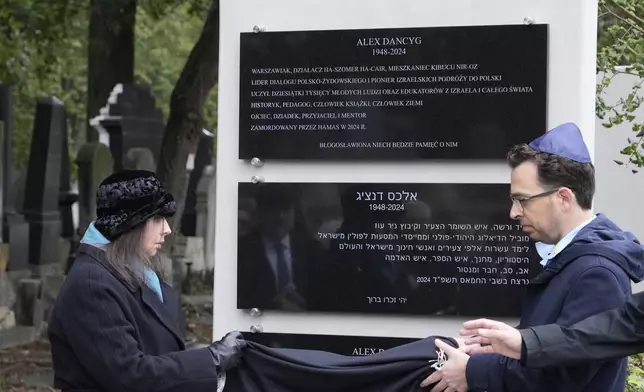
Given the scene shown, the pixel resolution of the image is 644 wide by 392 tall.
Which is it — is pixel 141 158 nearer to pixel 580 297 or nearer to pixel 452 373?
pixel 452 373

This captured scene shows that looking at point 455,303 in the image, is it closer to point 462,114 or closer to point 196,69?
point 462,114

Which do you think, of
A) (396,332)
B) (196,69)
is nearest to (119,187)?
(396,332)

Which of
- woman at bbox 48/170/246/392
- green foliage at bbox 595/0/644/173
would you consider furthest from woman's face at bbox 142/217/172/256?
green foliage at bbox 595/0/644/173

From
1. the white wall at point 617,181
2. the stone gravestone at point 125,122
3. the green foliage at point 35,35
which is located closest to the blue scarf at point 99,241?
the white wall at point 617,181

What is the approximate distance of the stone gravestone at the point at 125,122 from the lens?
15.0 m

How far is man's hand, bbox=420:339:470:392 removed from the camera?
2914mm

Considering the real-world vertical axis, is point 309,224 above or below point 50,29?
→ below

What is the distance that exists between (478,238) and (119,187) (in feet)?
5.09

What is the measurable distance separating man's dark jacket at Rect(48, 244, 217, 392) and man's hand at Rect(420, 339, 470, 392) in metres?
0.75

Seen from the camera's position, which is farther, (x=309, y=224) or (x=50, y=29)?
(x=50, y=29)

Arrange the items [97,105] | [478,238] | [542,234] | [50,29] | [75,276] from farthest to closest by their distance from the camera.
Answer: [97,105] → [50,29] → [478,238] → [75,276] → [542,234]

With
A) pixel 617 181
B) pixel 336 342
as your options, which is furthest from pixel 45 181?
pixel 336 342

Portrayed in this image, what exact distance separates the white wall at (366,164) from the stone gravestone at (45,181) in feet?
33.8

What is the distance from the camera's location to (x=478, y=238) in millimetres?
3867
